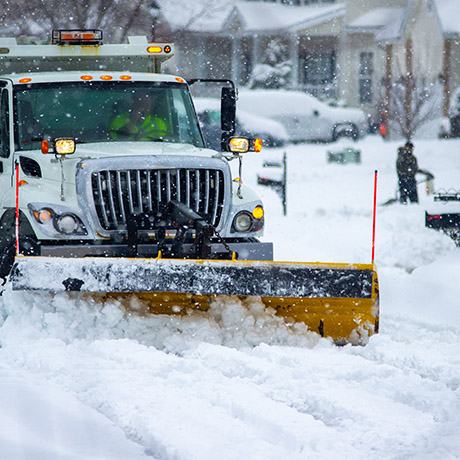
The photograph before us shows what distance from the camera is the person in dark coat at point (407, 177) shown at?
16.1 metres

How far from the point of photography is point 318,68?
1438 inches

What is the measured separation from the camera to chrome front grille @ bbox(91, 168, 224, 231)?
22.1 ft

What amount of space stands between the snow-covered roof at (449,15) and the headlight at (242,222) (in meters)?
27.3

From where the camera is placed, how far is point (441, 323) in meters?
7.45

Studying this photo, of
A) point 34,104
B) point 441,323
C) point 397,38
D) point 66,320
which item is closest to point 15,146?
point 34,104

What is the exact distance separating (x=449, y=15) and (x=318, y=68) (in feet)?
19.1

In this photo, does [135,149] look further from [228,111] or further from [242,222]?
[228,111]

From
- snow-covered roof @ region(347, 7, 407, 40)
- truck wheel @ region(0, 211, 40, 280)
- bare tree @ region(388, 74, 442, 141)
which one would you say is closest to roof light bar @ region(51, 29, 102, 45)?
truck wheel @ region(0, 211, 40, 280)

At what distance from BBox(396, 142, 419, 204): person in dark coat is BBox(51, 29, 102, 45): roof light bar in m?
8.65

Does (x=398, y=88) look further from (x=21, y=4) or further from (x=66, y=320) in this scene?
(x=66, y=320)

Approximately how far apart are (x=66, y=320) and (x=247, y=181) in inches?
492

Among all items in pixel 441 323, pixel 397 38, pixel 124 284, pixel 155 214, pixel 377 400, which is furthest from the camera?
pixel 397 38

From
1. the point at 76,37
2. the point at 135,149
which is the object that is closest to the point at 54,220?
the point at 135,149

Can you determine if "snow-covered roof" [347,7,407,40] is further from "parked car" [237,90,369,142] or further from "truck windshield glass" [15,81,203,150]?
"truck windshield glass" [15,81,203,150]
